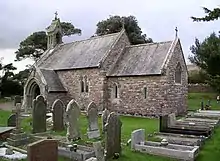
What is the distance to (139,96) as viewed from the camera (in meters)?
25.0

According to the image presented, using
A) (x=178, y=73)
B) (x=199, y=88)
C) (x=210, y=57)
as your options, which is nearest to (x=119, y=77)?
(x=178, y=73)

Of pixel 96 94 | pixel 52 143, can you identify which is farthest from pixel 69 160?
pixel 96 94

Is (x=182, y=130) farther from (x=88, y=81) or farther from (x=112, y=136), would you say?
(x=88, y=81)

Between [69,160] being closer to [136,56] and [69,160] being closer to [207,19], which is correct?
[207,19]

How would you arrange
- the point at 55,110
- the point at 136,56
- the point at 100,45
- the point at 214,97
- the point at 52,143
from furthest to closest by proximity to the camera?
the point at 214,97
the point at 100,45
the point at 136,56
the point at 55,110
the point at 52,143

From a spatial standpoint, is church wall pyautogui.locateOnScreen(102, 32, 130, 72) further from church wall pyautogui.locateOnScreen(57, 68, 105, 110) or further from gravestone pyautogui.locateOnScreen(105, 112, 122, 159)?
gravestone pyautogui.locateOnScreen(105, 112, 122, 159)

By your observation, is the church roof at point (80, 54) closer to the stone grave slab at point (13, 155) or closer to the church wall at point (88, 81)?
the church wall at point (88, 81)

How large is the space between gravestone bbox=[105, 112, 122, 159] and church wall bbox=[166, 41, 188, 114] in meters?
13.3

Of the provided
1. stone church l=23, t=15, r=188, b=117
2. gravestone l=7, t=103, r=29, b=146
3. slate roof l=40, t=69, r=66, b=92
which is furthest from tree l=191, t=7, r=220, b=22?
slate roof l=40, t=69, r=66, b=92

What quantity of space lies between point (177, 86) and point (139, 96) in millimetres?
3320

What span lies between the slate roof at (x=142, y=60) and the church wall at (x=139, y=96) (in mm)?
512

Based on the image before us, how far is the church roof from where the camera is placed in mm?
27969

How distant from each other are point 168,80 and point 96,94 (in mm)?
6974

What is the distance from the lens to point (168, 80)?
23750 millimetres
